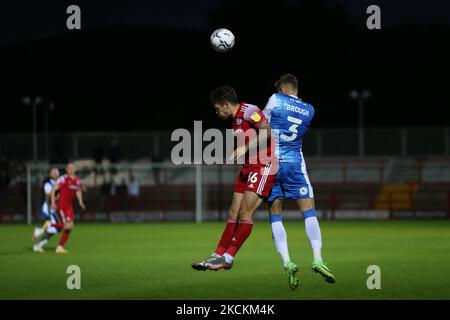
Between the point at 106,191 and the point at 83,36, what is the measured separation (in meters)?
94.9

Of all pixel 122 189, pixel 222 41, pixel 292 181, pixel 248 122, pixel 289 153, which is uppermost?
pixel 222 41

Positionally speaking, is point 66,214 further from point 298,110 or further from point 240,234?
point 298,110

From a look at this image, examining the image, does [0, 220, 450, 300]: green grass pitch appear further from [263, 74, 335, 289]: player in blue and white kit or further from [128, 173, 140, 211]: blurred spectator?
[128, 173, 140, 211]: blurred spectator

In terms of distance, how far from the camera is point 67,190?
19.9 metres

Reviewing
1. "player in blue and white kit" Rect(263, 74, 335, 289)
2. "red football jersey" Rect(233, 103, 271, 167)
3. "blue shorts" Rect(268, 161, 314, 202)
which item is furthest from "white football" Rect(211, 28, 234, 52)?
"blue shorts" Rect(268, 161, 314, 202)

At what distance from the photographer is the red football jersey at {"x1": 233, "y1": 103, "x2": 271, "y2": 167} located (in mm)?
11719

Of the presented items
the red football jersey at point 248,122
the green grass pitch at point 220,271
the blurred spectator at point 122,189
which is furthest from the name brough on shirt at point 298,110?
the blurred spectator at point 122,189

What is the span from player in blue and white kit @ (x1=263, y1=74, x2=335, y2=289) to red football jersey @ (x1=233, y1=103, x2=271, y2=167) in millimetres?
173

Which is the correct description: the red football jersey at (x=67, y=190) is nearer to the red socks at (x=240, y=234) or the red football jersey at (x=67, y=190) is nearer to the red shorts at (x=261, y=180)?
the red socks at (x=240, y=234)

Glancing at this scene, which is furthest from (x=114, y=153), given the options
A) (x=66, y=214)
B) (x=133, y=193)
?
(x=66, y=214)

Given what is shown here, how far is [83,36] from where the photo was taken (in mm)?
129625

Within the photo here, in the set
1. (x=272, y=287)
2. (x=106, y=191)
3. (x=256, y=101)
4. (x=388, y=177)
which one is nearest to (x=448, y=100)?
(x=256, y=101)

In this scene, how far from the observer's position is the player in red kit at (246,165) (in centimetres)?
1177

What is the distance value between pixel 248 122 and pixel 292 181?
965 millimetres
